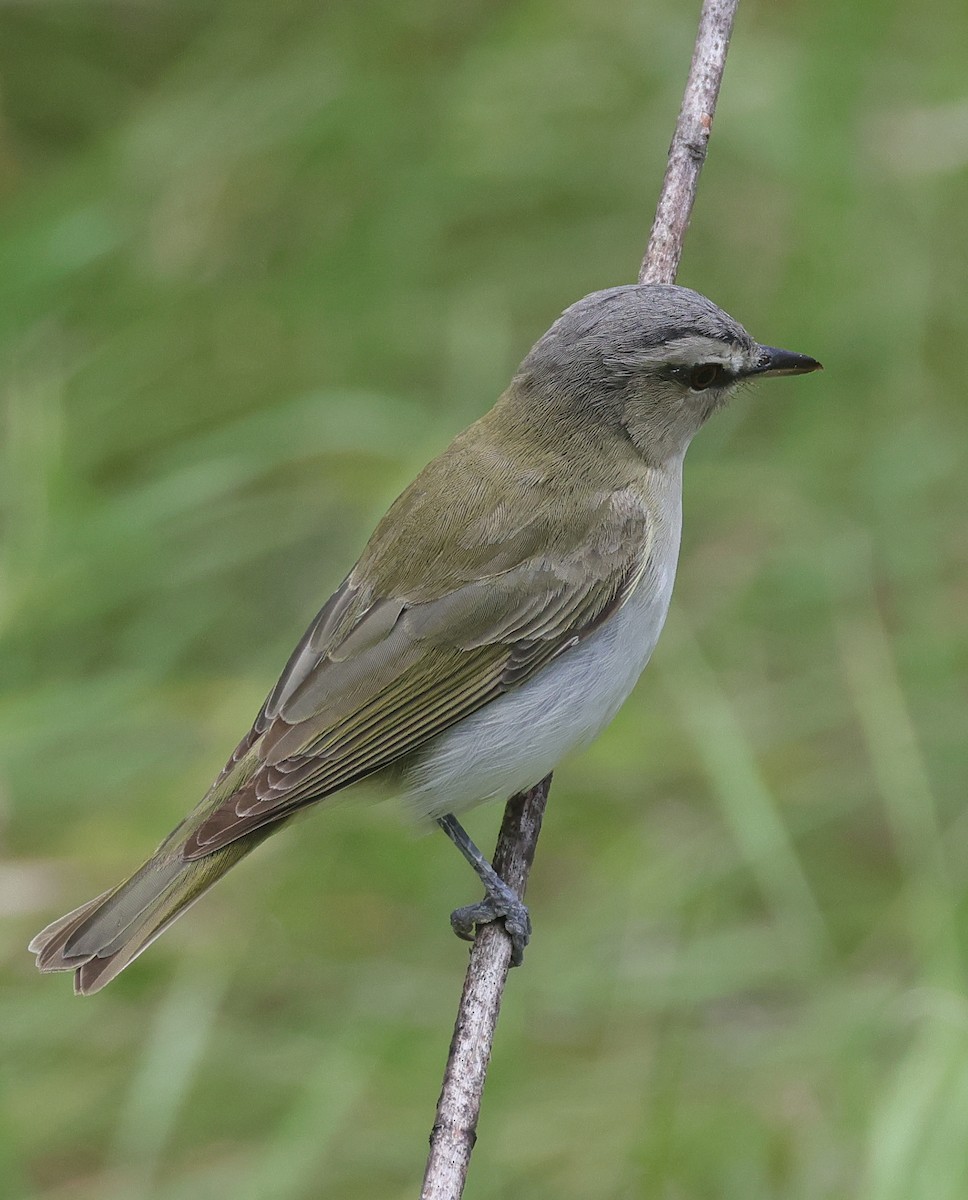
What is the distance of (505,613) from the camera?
386 centimetres

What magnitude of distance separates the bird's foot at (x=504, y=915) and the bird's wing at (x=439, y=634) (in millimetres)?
400

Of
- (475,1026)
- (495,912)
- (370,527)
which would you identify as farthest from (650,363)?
(370,527)

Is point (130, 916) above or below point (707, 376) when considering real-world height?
below

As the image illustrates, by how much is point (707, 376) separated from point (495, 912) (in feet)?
4.54

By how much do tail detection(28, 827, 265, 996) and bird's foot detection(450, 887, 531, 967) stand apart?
20.6 inches

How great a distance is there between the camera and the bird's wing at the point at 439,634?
148 inches

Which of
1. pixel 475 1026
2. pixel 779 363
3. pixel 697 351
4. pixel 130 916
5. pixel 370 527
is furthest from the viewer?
pixel 370 527

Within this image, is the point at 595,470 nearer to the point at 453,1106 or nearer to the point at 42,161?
the point at 453,1106

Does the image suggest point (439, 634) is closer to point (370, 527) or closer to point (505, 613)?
point (505, 613)

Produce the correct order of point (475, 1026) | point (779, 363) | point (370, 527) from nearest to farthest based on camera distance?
point (475, 1026), point (779, 363), point (370, 527)

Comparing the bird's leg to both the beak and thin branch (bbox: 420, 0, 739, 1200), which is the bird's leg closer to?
thin branch (bbox: 420, 0, 739, 1200)

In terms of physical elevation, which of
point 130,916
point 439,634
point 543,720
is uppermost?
point 439,634

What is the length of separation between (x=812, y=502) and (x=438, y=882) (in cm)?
200

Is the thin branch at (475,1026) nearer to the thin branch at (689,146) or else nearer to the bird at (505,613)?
the bird at (505,613)
